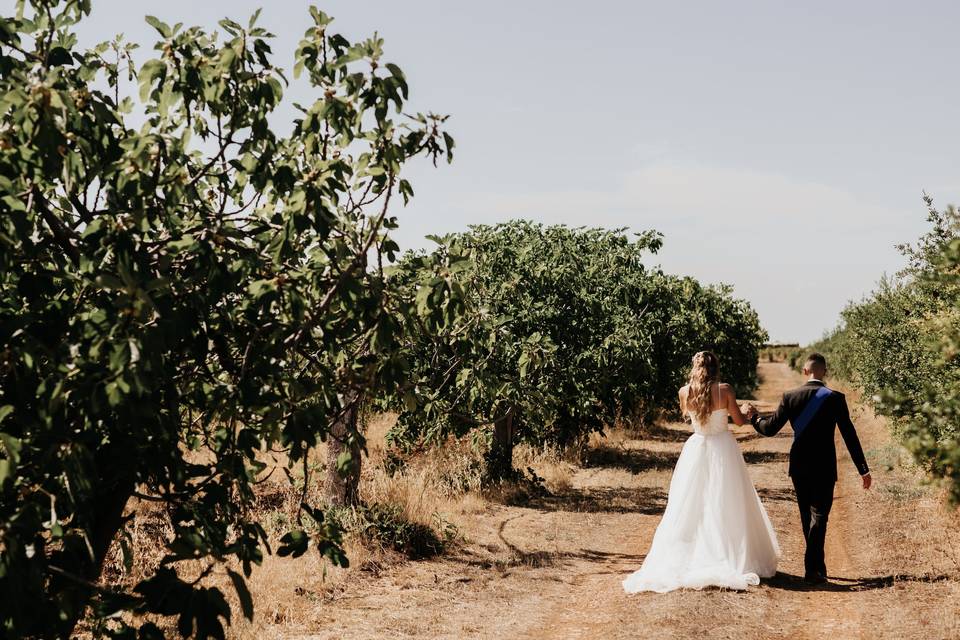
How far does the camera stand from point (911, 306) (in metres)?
17.3

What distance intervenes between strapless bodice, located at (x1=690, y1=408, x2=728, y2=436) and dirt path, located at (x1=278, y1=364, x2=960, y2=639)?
1.52m

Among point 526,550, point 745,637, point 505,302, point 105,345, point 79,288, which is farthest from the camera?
point 505,302

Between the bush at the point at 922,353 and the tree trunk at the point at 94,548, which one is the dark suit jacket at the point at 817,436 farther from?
the tree trunk at the point at 94,548

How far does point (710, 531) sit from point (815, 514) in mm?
1053

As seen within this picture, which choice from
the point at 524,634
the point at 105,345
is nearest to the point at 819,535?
the point at 524,634

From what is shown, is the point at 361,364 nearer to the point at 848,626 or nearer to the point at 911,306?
the point at 848,626

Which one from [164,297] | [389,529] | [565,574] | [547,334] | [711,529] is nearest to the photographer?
[164,297]

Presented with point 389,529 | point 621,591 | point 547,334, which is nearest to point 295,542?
point 621,591

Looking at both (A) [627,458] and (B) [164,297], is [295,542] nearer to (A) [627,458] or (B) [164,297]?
(B) [164,297]

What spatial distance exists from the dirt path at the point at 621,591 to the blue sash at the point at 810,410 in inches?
60.6

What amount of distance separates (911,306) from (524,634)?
1278 centimetres

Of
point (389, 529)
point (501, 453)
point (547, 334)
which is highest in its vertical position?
point (547, 334)

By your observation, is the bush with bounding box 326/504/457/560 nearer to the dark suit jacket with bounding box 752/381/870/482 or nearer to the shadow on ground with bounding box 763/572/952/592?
the shadow on ground with bounding box 763/572/952/592

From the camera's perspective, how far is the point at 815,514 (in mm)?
8727
